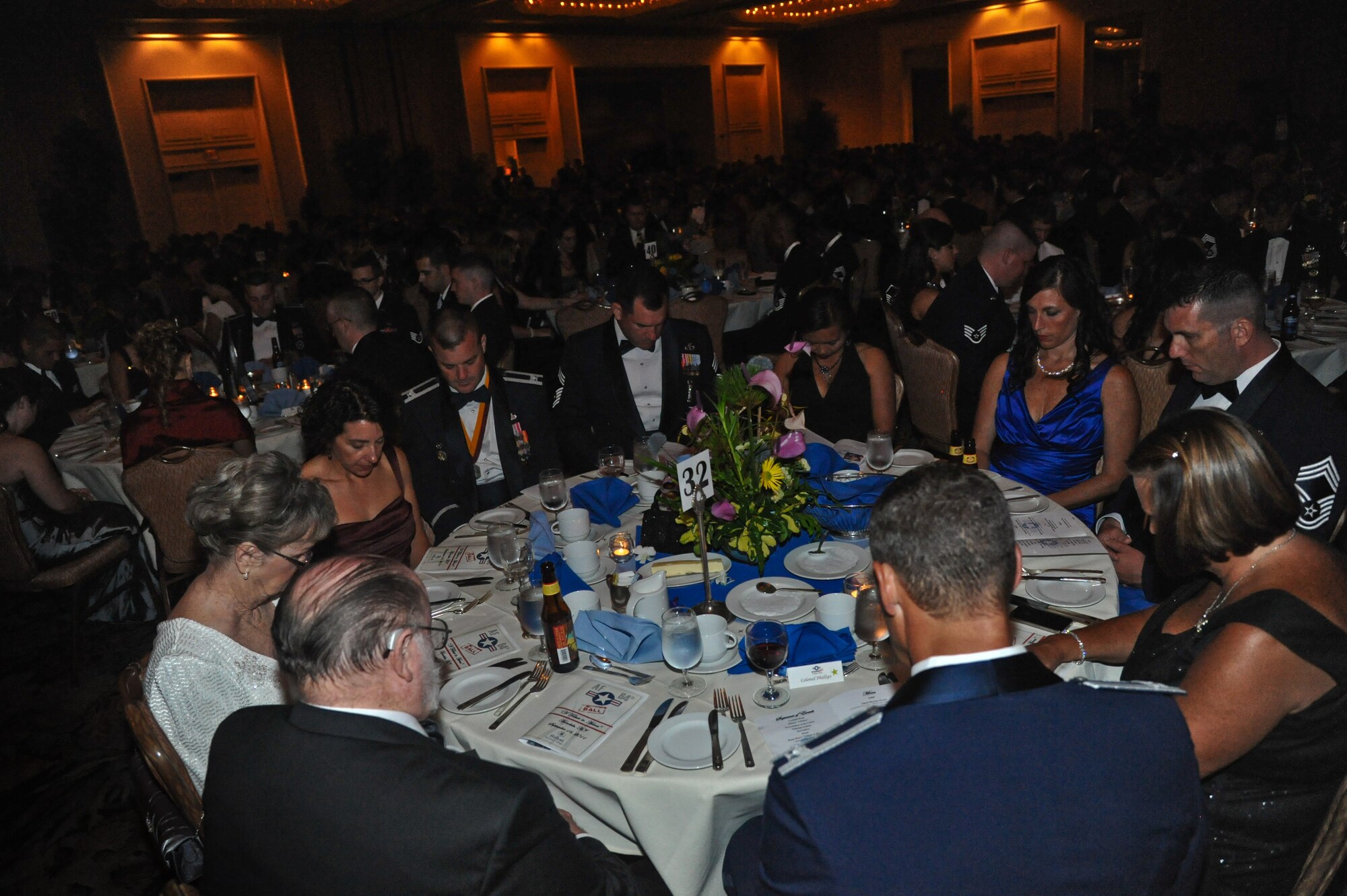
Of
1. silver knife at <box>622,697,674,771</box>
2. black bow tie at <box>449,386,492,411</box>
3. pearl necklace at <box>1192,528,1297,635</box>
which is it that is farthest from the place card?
black bow tie at <box>449,386,492,411</box>

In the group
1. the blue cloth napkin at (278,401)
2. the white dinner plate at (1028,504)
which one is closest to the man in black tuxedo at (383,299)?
the blue cloth napkin at (278,401)

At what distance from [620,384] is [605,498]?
50.1 inches

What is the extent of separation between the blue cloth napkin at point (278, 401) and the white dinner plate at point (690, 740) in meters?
3.89

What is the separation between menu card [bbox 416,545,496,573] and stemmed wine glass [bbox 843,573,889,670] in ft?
3.94

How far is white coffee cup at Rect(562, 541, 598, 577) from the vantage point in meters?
2.55

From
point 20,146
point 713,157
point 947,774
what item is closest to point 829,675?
point 947,774

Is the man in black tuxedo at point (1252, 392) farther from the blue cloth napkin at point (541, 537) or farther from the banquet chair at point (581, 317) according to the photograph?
the banquet chair at point (581, 317)

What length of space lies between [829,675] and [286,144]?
1508cm

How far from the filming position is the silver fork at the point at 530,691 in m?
1.94

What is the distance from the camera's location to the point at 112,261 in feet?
32.8

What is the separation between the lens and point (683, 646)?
195cm

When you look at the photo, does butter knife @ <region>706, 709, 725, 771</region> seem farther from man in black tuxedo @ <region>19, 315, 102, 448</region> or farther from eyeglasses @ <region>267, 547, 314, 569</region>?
man in black tuxedo @ <region>19, 315, 102, 448</region>

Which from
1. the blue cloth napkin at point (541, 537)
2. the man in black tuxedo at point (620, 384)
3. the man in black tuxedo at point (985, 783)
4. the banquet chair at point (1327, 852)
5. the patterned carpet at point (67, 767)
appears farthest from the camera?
the man in black tuxedo at point (620, 384)

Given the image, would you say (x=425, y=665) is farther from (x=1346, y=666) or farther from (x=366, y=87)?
(x=366, y=87)
